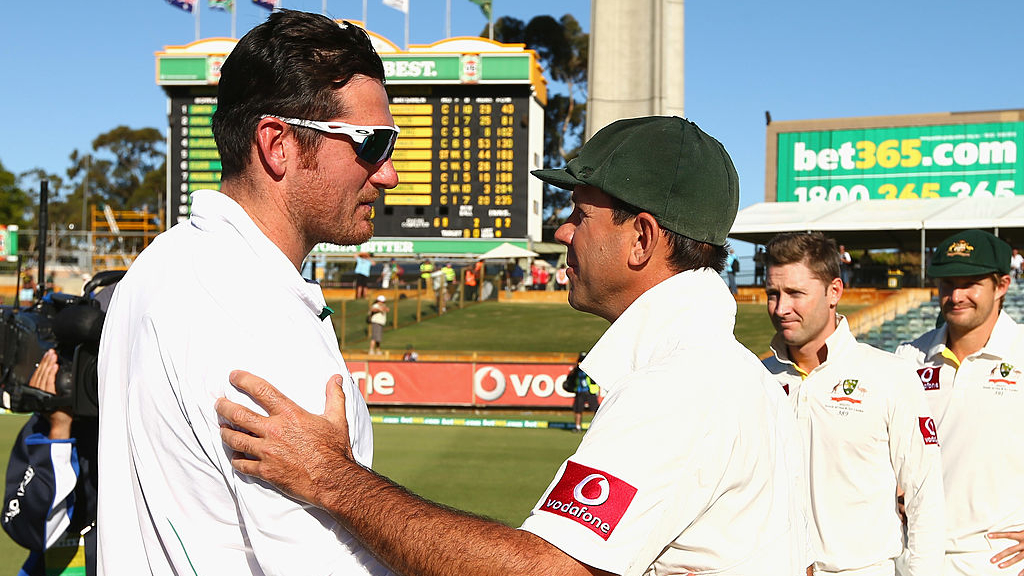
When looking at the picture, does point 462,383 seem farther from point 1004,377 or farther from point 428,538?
point 428,538

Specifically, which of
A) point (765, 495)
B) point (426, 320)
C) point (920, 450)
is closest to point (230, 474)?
point (765, 495)

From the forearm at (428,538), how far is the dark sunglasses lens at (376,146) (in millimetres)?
721

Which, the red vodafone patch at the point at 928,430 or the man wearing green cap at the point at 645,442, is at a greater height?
the man wearing green cap at the point at 645,442

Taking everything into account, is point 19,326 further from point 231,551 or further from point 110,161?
point 110,161

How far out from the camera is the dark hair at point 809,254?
160 inches

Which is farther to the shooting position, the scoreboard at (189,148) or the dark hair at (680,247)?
the scoreboard at (189,148)

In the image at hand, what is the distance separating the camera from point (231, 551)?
5.30ft

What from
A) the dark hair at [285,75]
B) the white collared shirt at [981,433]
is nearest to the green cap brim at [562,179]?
the dark hair at [285,75]

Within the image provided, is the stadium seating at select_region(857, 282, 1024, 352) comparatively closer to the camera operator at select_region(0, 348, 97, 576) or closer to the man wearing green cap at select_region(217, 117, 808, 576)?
the camera operator at select_region(0, 348, 97, 576)

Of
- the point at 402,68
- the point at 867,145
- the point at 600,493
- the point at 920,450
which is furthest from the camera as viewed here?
the point at 867,145

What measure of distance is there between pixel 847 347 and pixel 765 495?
8.37ft

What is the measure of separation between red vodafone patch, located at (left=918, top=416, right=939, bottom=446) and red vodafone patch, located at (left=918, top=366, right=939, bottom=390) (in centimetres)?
65

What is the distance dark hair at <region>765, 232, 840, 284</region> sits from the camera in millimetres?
4074

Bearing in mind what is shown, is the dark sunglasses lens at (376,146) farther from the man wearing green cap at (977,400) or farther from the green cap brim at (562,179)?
the man wearing green cap at (977,400)
